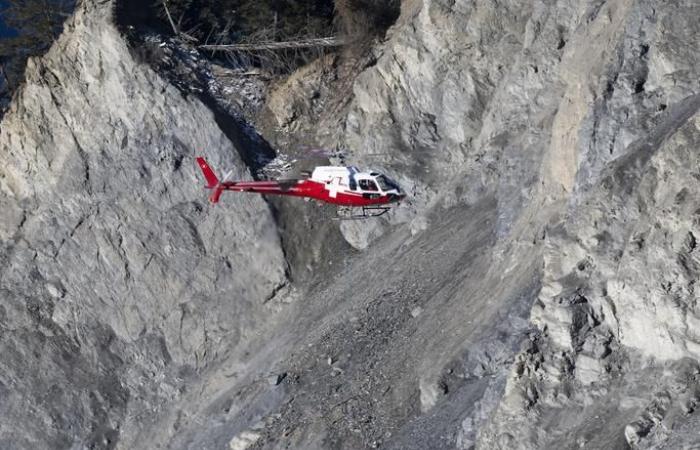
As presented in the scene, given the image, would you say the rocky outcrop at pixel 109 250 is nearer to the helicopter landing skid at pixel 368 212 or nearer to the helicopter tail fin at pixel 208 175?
the helicopter tail fin at pixel 208 175

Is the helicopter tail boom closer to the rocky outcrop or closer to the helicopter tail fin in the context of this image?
the helicopter tail fin

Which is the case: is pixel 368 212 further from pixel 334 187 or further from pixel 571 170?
pixel 571 170

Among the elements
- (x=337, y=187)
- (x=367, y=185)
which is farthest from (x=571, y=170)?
(x=337, y=187)

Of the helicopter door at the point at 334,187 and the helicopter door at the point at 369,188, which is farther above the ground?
the helicopter door at the point at 334,187

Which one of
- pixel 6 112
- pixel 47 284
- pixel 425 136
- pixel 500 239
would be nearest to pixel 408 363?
pixel 500 239

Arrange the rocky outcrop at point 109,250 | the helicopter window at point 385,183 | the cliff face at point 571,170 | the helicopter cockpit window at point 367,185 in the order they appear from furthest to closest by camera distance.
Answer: the rocky outcrop at point 109,250 → the helicopter window at point 385,183 → the helicopter cockpit window at point 367,185 → the cliff face at point 571,170

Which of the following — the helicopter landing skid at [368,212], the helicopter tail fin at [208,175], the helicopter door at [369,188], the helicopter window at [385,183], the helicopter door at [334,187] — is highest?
the helicopter tail fin at [208,175]

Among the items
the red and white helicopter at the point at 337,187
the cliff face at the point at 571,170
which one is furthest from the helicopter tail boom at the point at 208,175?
the cliff face at the point at 571,170
